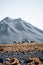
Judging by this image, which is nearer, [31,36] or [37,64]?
[37,64]

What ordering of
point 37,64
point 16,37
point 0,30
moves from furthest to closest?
point 0,30 → point 16,37 → point 37,64

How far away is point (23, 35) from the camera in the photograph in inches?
6988

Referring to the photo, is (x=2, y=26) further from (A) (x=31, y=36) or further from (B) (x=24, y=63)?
(B) (x=24, y=63)

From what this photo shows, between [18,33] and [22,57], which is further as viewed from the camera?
[18,33]

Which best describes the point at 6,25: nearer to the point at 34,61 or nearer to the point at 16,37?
the point at 16,37

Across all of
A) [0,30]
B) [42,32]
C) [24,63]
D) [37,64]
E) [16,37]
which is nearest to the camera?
[37,64]

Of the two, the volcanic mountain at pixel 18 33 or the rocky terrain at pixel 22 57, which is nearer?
the rocky terrain at pixel 22 57

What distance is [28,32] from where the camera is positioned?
7411 inches

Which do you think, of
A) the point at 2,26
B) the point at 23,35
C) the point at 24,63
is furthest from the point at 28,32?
the point at 24,63

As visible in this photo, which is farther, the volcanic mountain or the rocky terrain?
the volcanic mountain

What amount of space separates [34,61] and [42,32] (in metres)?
170

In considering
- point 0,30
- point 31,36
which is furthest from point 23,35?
point 0,30

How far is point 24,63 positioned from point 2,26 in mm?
160891

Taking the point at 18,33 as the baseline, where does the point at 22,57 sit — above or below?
below
